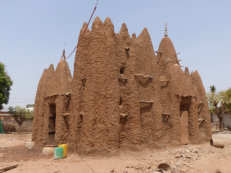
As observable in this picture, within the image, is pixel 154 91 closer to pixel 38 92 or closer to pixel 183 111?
pixel 183 111

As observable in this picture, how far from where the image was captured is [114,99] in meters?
11.8

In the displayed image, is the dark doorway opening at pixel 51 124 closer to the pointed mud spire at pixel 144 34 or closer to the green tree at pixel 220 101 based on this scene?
the pointed mud spire at pixel 144 34

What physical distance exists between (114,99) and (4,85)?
77.2 feet

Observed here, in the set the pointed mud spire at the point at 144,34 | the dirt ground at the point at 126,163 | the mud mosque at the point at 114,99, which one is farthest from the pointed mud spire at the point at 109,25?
the dirt ground at the point at 126,163

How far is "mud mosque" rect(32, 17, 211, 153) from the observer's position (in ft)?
38.7

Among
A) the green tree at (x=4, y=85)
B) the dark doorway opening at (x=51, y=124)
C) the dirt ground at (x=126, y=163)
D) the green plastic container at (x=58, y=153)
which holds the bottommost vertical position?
the dirt ground at (x=126, y=163)

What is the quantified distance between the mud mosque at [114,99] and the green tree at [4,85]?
1485 centimetres

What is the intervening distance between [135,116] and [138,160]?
98.0 inches

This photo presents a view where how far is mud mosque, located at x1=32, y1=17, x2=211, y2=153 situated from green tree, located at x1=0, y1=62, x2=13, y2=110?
585 inches

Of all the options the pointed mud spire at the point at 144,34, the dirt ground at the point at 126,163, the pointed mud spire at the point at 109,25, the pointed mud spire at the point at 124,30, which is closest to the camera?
the dirt ground at the point at 126,163

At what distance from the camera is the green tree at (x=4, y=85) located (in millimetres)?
28669

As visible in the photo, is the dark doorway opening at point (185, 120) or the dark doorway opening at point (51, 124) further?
the dark doorway opening at point (185, 120)

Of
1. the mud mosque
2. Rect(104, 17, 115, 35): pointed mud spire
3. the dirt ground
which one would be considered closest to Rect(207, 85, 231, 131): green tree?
the mud mosque

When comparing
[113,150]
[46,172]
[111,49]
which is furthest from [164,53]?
[46,172]
